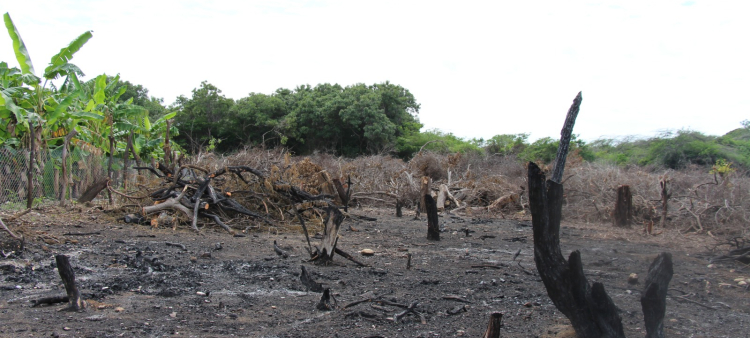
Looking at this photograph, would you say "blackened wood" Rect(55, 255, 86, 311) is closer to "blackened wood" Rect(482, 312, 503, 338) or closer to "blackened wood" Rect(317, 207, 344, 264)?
"blackened wood" Rect(317, 207, 344, 264)

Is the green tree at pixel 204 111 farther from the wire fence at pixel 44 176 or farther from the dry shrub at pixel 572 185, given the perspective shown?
the wire fence at pixel 44 176

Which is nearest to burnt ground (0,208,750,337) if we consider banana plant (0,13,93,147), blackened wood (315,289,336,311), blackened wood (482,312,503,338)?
blackened wood (315,289,336,311)

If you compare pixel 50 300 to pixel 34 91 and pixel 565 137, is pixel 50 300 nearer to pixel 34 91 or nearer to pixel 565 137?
pixel 565 137

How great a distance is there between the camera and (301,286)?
489cm

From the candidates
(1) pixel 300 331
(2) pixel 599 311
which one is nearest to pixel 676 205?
(2) pixel 599 311

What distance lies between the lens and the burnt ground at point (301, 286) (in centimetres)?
355

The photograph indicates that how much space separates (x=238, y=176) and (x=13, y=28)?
8.61 meters

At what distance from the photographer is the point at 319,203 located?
10062mm

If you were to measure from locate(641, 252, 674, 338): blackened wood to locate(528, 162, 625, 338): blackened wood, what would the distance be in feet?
0.56

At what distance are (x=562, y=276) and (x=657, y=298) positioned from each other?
541 millimetres

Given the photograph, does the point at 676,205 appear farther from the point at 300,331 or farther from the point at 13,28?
the point at 13,28

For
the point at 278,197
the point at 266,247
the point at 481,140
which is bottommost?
the point at 266,247

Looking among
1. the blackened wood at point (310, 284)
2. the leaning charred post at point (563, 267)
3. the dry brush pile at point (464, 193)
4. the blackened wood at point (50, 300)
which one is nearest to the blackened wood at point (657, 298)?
the leaning charred post at point (563, 267)

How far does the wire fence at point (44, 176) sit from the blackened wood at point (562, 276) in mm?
9341
